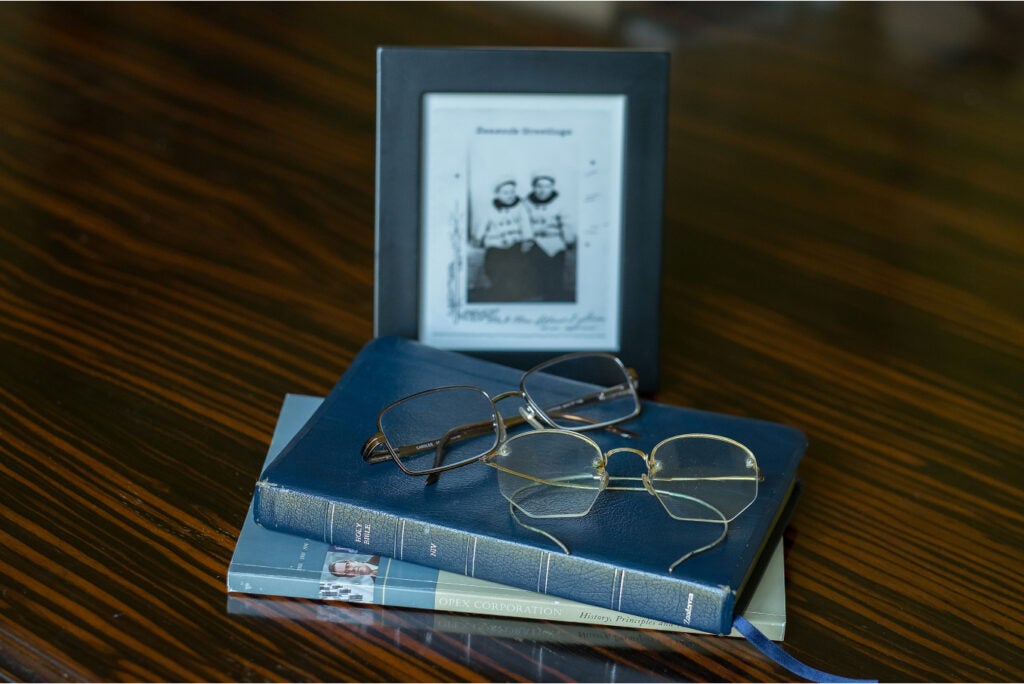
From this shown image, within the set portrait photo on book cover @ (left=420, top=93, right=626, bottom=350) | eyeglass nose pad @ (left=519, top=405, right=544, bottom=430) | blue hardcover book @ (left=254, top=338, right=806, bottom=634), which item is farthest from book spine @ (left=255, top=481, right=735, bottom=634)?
portrait photo on book cover @ (left=420, top=93, right=626, bottom=350)

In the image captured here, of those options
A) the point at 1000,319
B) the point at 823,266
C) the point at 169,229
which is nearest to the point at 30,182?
the point at 169,229

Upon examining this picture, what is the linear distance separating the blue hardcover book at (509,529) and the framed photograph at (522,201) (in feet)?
0.56

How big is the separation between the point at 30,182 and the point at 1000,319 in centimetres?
93

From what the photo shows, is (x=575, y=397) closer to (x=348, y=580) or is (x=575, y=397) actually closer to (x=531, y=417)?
(x=531, y=417)

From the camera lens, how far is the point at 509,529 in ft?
2.56

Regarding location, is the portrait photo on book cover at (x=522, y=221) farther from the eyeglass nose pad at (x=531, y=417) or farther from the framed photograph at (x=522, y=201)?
the eyeglass nose pad at (x=531, y=417)

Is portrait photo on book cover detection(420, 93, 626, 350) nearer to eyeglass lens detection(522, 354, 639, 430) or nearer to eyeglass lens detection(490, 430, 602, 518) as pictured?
eyeglass lens detection(522, 354, 639, 430)

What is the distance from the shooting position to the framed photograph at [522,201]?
0.99 metres

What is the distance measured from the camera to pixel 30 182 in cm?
125

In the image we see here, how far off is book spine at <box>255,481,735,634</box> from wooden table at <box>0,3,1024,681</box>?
36 mm

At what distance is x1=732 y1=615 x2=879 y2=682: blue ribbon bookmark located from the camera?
30.1 inches

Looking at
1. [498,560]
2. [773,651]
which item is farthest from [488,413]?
[773,651]

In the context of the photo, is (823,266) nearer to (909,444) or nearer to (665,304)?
(665,304)

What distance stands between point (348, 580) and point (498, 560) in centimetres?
10
